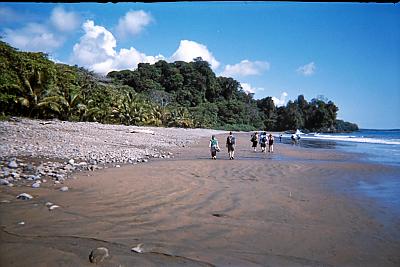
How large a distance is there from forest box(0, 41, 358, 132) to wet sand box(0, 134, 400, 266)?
21621mm

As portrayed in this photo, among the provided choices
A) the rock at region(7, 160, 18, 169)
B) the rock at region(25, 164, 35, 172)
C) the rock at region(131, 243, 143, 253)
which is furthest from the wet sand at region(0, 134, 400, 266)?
the rock at region(7, 160, 18, 169)

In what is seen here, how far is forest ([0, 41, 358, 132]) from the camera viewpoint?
2609cm

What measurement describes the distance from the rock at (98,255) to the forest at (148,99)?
2465 centimetres

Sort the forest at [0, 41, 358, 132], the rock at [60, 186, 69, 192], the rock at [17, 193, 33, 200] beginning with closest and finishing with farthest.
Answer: the rock at [17, 193, 33, 200], the rock at [60, 186, 69, 192], the forest at [0, 41, 358, 132]

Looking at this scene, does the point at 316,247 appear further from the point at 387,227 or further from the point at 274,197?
the point at 274,197

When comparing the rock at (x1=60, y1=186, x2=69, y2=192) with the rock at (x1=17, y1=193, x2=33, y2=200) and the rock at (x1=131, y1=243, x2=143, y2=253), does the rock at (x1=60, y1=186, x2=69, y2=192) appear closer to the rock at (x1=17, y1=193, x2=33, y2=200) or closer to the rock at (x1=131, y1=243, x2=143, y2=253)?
the rock at (x1=17, y1=193, x2=33, y2=200)

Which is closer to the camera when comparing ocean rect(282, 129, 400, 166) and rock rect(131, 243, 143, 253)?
rock rect(131, 243, 143, 253)

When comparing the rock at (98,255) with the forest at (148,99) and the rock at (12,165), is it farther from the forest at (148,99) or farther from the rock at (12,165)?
the forest at (148,99)

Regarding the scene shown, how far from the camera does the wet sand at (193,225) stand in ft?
12.7

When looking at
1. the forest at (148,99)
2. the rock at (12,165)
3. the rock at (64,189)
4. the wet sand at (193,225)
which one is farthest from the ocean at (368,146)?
the forest at (148,99)

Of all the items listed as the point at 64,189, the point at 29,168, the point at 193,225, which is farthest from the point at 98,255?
the point at 29,168

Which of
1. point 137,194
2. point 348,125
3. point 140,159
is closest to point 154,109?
point 140,159

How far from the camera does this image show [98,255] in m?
3.67

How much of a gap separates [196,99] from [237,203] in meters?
92.8
